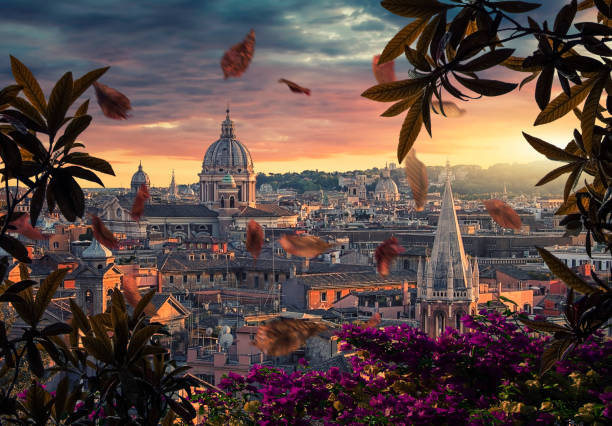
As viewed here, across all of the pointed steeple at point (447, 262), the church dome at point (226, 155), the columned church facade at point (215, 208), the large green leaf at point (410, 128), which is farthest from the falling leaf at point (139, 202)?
the church dome at point (226, 155)

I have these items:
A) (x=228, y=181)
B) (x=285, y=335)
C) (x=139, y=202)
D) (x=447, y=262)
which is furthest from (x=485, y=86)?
(x=228, y=181)

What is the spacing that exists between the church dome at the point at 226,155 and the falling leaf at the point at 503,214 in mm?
61083

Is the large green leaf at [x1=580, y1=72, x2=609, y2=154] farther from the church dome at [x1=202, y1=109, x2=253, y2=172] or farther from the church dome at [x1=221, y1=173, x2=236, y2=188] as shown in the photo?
the church dome at [x1=202, y1=109, x2=253, y2=172]

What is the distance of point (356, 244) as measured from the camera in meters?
47.4

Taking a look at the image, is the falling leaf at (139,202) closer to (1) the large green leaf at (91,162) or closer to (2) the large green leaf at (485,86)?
(1) the large green leaf at (91,162)

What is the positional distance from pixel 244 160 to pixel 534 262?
2964 centimetres

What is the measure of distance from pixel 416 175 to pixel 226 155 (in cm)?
6215

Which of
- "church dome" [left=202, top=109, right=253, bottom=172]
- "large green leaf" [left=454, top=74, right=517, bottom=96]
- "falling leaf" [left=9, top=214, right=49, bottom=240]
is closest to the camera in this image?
"large green leaf" [left=454, top=74, right=517, bottom=96]

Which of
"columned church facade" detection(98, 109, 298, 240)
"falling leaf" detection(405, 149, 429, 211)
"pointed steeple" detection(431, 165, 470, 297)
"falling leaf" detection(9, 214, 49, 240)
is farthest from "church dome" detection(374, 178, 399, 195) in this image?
"falling leaf" detection(405, 149, 429, 211)

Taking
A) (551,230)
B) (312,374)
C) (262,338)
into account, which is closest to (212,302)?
(312,374)

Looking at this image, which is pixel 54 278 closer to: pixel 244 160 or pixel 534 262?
pixel 534 262

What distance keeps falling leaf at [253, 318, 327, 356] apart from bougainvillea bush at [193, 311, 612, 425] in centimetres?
178

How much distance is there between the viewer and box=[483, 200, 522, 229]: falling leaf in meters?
1.86

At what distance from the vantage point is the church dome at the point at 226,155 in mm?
62906
